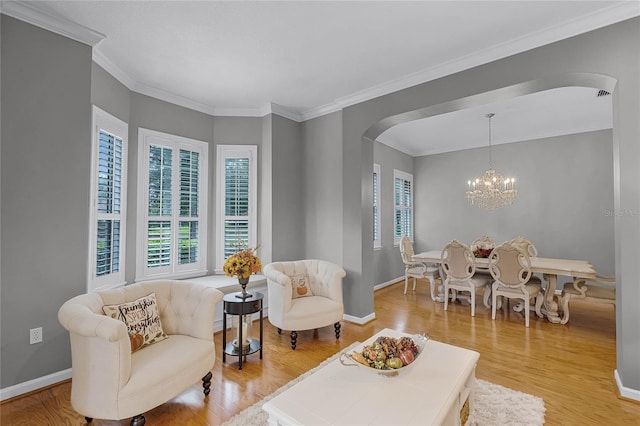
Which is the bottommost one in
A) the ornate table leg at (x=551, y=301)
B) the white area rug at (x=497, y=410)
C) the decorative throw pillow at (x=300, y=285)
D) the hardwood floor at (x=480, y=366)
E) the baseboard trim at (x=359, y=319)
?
the hardwood floor at (x=480, y=366)

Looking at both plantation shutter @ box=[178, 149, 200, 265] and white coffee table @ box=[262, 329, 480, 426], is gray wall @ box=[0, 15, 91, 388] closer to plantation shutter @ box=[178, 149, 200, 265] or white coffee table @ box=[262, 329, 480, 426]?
plantation shutter @ box=[178, 149, 200, 265]

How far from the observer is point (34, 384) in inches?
95.9

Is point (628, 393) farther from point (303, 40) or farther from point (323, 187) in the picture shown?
point (303, 40)

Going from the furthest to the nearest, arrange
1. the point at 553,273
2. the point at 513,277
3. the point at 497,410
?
1. the point at 513,277
2. the point at 553,273
3. the point at 497,410

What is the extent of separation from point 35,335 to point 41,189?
3.89ft

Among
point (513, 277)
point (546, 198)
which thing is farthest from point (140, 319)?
point (546, 198)

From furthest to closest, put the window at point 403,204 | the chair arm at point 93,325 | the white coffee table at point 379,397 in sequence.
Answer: the window at point 403,204, the chair arm at point 93,325, the white coffee table at point 379,397

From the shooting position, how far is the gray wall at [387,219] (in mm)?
6160

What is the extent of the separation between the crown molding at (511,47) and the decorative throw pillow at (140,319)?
332 cm

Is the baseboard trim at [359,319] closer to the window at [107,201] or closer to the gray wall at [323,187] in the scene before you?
the gray wall at [323,187]

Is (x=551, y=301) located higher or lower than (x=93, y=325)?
lower

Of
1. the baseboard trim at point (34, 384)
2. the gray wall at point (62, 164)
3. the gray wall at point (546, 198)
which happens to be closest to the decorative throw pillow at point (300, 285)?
the gray wall at point (62, 164)

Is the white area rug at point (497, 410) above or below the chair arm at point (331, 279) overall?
below

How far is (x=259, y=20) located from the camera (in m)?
2.54
